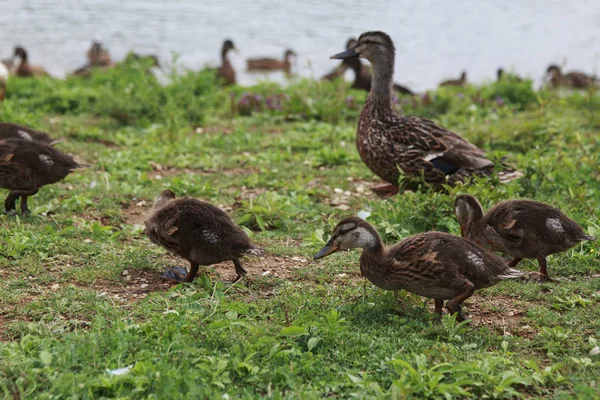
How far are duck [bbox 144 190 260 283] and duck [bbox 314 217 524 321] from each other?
1004 millimetres

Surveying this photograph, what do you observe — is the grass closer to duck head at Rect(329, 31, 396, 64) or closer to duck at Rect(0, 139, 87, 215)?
duck at Rect(0, 139, 87, 215)

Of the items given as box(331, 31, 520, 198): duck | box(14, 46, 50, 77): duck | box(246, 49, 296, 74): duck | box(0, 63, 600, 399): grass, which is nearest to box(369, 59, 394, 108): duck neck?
box(331, 31, 520, 198): duck

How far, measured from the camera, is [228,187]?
30.3ft

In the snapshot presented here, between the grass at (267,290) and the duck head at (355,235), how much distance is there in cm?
40

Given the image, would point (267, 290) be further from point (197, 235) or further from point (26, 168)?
point (26, 168)

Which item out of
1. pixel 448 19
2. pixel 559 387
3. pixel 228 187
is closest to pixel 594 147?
pixel 228 187

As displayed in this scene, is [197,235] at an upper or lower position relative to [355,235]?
lower

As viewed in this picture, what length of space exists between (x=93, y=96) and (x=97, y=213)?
573 cm

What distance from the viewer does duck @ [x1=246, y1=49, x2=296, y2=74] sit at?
61.9 feet

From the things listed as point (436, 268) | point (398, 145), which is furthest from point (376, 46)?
point (436, 268)

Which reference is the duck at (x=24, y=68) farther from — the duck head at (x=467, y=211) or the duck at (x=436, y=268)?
the duck at (x=436, y=268)

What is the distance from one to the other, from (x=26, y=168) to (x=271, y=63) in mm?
12075

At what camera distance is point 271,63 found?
747 inches

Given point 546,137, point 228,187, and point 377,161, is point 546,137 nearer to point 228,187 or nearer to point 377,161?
point 377,161
